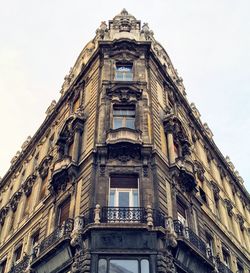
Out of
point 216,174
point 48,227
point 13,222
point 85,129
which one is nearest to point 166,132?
point 85,129

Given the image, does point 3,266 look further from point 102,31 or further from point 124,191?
point 102,31

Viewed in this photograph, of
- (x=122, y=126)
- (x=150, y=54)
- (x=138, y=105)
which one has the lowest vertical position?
(x=122, y=126)

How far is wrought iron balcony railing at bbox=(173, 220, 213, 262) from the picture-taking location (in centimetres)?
1939

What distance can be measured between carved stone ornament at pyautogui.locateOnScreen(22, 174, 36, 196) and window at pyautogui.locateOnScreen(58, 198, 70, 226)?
8.22m

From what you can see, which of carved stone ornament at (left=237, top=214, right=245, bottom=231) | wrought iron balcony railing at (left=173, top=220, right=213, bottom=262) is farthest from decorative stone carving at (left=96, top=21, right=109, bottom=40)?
carved stone ornament at (left=237, top=214, right=245, bottom=231)

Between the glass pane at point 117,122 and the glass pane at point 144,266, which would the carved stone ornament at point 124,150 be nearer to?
the glass pane at point 117,122

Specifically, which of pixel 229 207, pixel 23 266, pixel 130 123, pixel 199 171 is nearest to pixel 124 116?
pixel 130 123

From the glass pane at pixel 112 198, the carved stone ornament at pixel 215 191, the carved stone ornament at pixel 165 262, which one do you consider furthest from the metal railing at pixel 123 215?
the carved stone ornament at pixel 215 191

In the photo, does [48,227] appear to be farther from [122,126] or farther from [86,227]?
[122,126]

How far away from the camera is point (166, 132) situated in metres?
24.8

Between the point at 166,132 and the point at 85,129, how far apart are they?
476cm

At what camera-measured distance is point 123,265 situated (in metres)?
16.8

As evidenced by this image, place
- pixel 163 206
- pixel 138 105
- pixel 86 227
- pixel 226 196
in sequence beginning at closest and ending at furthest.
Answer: pixel 86 227
pixel 163 206
pixel 138 105
pixel 226 196

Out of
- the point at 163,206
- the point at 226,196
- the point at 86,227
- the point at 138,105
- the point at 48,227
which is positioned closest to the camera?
the point at 86,227
